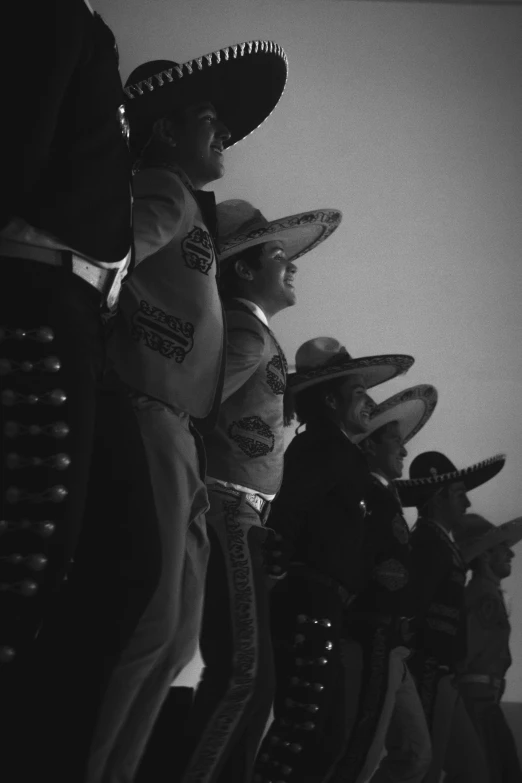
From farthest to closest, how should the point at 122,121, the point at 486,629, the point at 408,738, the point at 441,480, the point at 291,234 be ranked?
the point at 486,629 < the point at 441,480 < the point at 408,738 < the point at 291,234 < the point at 122,121

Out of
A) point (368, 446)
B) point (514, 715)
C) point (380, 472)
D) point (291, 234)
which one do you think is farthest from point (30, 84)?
point (514, 715)

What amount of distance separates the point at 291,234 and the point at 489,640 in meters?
2.12

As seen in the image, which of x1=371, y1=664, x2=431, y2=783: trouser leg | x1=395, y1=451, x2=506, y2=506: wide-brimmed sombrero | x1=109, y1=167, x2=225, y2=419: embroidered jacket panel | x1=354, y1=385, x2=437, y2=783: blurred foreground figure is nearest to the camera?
x1=109, y1=167, x2=225, y2=419: embroidered jacket panel

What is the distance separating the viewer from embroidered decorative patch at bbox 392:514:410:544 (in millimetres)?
2929

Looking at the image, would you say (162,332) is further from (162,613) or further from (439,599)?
(439,599)

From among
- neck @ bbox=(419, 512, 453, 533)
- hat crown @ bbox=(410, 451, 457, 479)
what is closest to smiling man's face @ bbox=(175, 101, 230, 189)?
neck @ bbox=(419, 512, 453, 533)

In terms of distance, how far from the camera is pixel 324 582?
8.09 ft

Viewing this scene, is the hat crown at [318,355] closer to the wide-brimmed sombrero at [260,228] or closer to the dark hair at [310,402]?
the dark hair at [310,402]

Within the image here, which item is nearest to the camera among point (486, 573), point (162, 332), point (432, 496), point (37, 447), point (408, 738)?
point (37, 447)

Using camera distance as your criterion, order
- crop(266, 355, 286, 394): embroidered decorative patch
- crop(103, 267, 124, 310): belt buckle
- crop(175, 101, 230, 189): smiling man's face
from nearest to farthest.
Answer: crop(103, 267, 124, 310): belt buckle
crop(175, 101, 230, 189): smiling man's face
crop(266, 355, 286, 394): embroidered decorative patch

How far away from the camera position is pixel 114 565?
1292 millimetres

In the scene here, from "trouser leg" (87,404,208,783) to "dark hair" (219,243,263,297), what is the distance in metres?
0.72

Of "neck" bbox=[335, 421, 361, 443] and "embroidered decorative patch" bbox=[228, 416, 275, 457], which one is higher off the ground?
"embroidered decorative patch" bbox=[228, 416, 275, 457]

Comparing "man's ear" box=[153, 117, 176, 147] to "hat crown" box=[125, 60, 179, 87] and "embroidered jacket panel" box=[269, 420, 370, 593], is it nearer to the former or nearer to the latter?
"hat crown" box=[125, 60, 179, 87]
